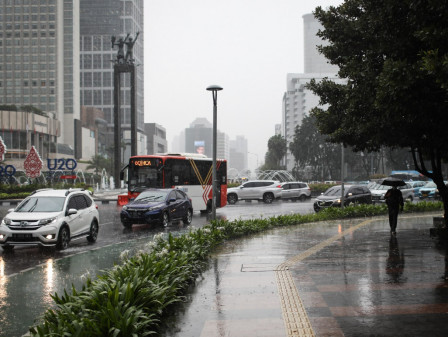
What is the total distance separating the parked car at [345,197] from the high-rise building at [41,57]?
10755 centimetres

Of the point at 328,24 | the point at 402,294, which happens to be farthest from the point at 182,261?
the point at 328,24

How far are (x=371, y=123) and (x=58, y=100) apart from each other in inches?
4857

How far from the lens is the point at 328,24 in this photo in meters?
15.7

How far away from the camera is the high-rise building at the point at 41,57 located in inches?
5025

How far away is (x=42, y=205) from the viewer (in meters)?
15.0

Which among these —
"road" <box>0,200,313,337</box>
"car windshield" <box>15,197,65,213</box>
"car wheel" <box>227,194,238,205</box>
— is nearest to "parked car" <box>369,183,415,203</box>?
"car wheel" <box>227,194,238,205</box>

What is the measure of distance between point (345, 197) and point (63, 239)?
712 inches

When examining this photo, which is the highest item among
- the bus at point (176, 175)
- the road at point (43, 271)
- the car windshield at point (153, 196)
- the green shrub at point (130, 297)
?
the bus at point (176, 175)

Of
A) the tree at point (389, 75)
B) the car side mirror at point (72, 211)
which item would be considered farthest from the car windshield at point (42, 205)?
the tree at point (389, 75)

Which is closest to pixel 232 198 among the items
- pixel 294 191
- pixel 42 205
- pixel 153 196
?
pixel 294 191

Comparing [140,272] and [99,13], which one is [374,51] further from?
[99,13]

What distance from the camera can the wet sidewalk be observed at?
6.38 meters

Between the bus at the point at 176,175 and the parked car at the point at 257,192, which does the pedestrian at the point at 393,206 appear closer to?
the bus at the point at 176,175

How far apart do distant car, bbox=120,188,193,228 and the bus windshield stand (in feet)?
12.3
